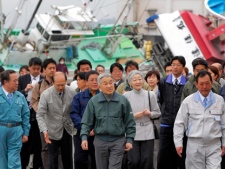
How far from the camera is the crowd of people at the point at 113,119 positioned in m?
7.89

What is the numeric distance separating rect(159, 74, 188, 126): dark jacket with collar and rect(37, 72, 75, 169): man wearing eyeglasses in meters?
1.48

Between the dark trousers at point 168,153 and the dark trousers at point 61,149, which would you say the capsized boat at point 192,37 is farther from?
the dark trousers at point 61,149

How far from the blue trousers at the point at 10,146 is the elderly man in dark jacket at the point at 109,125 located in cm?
134

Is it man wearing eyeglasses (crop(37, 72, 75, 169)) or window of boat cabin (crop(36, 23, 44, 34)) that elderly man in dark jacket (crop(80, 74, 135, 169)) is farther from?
window of boat cabin (crop(36, 23, 44, 34))

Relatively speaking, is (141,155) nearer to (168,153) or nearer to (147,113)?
(147,113)

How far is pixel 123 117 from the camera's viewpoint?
8195 millimetres

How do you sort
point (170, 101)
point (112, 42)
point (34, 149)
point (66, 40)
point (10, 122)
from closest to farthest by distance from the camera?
point (10, 122) → point (170, 101) → point (34, 149) → point (66, 40) → point (112, 42)

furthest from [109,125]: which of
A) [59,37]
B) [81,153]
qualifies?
[59,37]

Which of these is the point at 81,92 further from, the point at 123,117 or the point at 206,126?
the point at 206,126

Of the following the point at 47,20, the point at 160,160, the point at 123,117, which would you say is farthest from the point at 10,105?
the point at 47,20

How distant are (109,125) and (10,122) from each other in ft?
5.71

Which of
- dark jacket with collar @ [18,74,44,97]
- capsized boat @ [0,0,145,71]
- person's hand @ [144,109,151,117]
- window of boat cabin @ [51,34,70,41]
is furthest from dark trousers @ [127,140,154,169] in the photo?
window of boat cabin @ [51,34,70,41]

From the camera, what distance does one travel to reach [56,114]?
9.43m

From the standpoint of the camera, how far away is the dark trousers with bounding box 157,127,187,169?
9516mm
